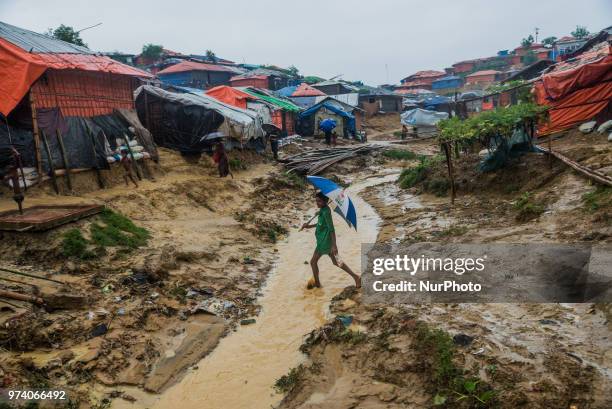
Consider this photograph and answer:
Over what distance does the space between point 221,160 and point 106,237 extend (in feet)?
27.7

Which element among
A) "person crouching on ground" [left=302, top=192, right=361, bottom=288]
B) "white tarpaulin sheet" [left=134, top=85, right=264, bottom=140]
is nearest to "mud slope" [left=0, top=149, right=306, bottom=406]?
"person crouching on ground" [left=302, top=192, right=361, bottom=288]

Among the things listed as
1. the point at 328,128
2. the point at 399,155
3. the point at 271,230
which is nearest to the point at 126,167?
the point at 271,230

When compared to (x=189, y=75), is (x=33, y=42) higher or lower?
lower

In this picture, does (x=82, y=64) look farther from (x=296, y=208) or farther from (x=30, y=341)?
(x=30, y=341)

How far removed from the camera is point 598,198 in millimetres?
9055

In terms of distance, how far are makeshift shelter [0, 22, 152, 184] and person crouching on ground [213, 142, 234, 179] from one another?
9.21ft

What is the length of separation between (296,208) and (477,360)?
39.9ft

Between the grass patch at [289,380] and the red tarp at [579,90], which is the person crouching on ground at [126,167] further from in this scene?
the red tarp at [579,90]

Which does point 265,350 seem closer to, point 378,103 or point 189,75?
point 189,75

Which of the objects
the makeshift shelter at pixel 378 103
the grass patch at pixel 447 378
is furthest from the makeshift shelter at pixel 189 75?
the grass patch at pixel 447 378

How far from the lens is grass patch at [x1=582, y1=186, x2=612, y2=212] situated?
8.67 m

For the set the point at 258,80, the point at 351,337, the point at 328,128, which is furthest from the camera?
the point at 258,80

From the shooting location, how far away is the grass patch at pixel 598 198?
8.67 m

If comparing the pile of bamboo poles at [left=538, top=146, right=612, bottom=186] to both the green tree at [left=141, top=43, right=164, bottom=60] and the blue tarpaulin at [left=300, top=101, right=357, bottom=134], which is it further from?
the green tree at [left=141, top=43, right=164, bottom=60]
